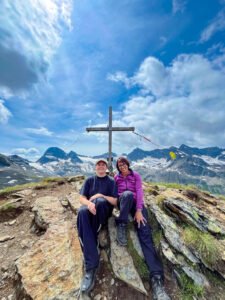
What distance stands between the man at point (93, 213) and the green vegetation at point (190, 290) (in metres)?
2.45

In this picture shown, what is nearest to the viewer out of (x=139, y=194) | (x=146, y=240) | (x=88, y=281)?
(x=88, y=281)

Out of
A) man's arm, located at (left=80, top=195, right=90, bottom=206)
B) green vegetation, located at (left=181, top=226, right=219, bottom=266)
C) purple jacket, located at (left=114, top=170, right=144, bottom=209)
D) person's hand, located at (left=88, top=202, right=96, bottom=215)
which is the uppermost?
purple jacket, located at (left=114, top=170, right=144, bottom=209)

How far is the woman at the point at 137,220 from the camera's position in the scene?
13.1 feet

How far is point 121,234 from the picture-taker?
496cm

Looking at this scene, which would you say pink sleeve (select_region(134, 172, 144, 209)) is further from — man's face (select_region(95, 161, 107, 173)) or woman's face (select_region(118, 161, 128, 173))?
man's face (select_region(95, 161, 107, 173))

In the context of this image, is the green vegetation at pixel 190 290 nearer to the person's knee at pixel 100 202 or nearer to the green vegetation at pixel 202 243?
the green vegetation at pixel 202 243

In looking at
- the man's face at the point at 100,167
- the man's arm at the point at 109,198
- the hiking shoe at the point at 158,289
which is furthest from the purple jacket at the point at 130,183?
the hiking shoe at the point at 158,289

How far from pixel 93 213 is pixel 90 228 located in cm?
45

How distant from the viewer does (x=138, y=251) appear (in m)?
4.74

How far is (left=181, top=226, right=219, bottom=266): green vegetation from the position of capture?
4.41 m

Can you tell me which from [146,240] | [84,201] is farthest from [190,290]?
[84,201]

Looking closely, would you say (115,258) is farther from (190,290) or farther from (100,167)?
(100,167)

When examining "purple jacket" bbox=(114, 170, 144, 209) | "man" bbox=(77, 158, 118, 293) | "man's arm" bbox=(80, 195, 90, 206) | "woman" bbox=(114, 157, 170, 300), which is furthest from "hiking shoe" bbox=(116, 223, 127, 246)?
"man's arm" bbox=(80, 195, 90, 206)

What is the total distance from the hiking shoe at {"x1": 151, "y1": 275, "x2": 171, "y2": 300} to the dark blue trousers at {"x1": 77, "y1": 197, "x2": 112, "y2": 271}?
1693mm
